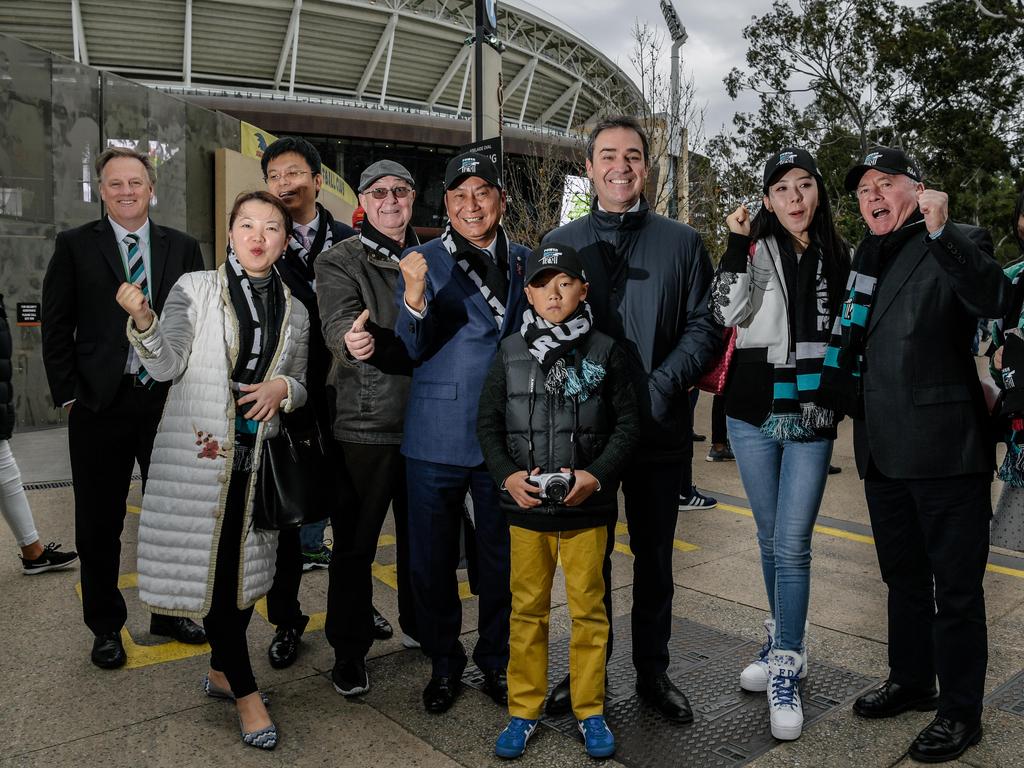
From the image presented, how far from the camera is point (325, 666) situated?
3.77m

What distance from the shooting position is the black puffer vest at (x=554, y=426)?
2980 millimetres

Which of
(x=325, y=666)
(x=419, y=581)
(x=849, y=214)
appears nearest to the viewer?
(x=419, y=581)

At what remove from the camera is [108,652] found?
12.2 feet

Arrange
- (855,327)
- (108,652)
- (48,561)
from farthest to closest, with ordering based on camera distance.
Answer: (48,561)
(108,652)
(855,327)

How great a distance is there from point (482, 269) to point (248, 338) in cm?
96

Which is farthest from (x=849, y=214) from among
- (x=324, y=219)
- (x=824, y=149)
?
(x=324, y=219)

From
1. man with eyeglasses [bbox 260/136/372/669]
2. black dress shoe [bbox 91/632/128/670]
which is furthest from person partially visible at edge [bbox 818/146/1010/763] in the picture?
black dress shoe [bbox 91/632/128/670]

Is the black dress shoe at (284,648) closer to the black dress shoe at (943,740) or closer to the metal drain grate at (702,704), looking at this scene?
the metal drain grate at (702,704)

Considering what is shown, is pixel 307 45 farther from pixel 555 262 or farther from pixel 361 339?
pixel 555 262

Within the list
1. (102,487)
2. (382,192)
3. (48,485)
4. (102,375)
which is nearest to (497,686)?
(102,487)

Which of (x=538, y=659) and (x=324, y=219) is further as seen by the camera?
(x=324, y=219)

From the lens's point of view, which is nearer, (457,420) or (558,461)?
(558,461)

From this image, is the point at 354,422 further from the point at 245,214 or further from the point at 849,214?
the point at 849,214

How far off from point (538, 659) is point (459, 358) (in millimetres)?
1190
